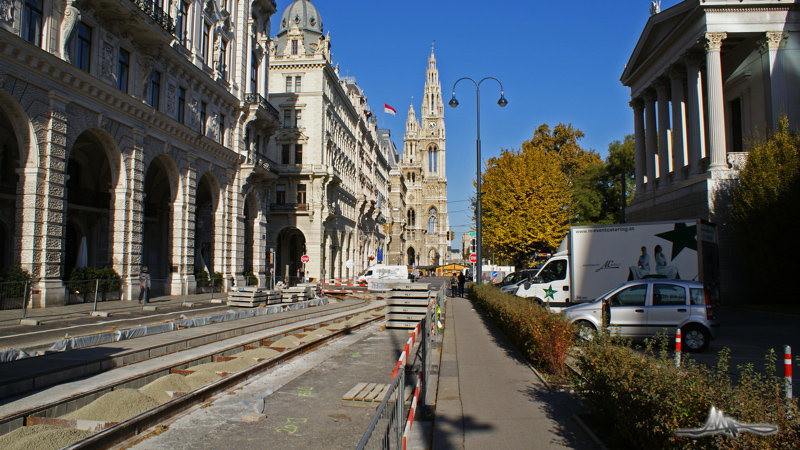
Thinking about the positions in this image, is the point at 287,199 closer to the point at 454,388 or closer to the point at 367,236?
the point at 367,236

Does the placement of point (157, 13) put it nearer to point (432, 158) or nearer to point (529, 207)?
point (529, 207)

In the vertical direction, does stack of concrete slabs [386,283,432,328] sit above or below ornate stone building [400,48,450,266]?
below

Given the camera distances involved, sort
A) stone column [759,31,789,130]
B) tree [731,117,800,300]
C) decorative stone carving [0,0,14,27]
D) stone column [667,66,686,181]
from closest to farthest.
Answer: decorative stone carving [0,0,14,27]
tree [731,117,800,300]
stone column [759,31,789,130]
stone column [667,66,686,181]

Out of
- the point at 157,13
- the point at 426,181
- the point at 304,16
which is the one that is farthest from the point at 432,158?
the point at 157,13

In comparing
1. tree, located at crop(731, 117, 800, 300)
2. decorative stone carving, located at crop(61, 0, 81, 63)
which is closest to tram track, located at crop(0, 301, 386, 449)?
decorative stone carving, located at crop(61, 0, 81, 63)

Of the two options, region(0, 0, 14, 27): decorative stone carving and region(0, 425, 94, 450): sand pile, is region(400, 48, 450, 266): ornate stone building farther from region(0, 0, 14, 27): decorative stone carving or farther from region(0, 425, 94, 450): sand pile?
region(0, 425, 94, 450): sand pile

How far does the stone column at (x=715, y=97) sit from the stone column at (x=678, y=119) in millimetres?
4662

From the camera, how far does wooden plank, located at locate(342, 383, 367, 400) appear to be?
315 inches

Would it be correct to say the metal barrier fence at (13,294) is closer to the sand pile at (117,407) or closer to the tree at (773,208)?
the sand pile at (117,407)

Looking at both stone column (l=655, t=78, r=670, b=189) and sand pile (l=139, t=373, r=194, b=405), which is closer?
sand pile (l=139, t=373, r=194, b=405)

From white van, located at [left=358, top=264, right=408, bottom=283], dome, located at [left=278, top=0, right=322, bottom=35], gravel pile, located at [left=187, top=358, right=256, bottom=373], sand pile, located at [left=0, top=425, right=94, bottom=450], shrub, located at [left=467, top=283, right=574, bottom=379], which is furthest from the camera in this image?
dome, located at [left=278, top=0, right=322, bottom=35]

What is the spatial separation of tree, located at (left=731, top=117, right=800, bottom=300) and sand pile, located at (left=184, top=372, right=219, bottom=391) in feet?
77.5

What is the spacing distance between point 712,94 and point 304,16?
39.9 meters

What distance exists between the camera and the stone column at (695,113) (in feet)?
97.7
